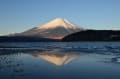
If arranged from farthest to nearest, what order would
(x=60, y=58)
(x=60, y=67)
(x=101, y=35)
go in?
(x=101, y=35) < (x=60, y=58) < (x=60, y=67)

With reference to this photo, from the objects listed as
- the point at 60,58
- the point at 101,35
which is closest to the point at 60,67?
the point at 60,58

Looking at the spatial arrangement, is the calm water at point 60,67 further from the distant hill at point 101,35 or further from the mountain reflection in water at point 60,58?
the distant hill at point 101,35

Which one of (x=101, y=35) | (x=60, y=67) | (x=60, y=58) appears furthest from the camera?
(x=101, y=35)

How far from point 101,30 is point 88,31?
9718 mm

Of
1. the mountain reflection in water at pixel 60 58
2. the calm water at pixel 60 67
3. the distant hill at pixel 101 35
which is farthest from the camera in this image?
the distant hill at pixel 101 35

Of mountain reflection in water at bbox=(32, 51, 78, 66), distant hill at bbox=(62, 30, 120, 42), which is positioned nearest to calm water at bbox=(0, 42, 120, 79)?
mountain reflection in water at bbox=(32, 51, 78, 66)

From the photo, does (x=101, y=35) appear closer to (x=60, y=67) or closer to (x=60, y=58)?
(x=60, y=58)

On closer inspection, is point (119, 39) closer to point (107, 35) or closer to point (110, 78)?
point (107, 35)

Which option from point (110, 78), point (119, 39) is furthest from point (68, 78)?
point (119, 39)

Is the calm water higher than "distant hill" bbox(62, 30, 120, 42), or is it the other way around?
"distant hill" bbox(62, 30, 120, 42)

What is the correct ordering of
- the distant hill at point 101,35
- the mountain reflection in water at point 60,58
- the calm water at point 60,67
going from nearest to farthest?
the calm water at point 60,67, the mountain reflection in water at point 60,58, the distant hill at point 101,35

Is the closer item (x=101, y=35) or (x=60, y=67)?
(x=60, y=67)

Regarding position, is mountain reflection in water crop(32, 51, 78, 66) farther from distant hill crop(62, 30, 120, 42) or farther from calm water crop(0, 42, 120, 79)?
distant hill crop(62, 30, 120, 42)

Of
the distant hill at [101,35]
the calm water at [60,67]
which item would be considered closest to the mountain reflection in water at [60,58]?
the calm water at [60,67]
